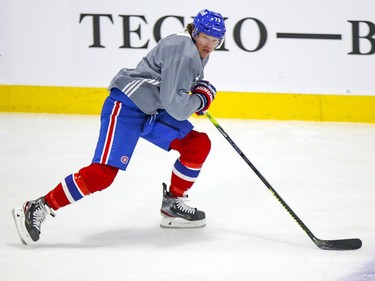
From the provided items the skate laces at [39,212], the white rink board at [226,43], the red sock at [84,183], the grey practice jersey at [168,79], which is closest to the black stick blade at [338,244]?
the grey practice jersey at [168,79]

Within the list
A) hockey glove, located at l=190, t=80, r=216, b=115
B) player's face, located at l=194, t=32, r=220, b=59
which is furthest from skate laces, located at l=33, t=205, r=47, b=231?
player's face, located at l=194, t=32, r=220, b=59

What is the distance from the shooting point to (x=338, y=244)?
3215 mm

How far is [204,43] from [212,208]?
874 mm

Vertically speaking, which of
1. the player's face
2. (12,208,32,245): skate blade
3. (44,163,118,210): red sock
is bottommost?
(12,208,32,245): skate blade

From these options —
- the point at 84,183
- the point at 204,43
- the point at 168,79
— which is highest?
the point at 204,43

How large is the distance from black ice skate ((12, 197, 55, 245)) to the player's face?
2.57 feet

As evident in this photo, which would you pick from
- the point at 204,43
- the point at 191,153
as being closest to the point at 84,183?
the point at 191,153

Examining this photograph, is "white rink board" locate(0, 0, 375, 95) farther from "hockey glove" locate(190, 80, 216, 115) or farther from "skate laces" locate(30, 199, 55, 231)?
"skate laces" locate(30, 199, 55, 231)

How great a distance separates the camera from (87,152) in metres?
4.86

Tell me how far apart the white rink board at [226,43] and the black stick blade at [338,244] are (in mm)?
2272

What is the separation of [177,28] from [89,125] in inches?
31.2

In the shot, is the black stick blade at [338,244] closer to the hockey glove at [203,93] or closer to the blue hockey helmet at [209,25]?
the hockey glove at [203,93]

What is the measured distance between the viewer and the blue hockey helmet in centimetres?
319

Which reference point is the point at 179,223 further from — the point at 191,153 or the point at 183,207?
the point at 191,153
